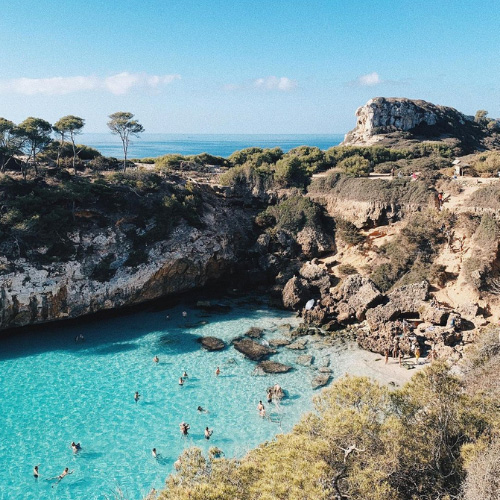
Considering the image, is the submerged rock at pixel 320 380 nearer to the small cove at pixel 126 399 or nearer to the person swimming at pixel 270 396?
the small cove at pixel 126 399

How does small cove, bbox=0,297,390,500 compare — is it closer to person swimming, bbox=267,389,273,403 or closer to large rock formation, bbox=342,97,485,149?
person swimming, bbox=267,389,273,403

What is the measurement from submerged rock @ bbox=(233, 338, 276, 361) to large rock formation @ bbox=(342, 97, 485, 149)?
4020 centimetres

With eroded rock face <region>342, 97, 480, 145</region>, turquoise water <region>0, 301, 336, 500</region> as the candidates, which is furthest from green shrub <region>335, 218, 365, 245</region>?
eroded rock face <region>342, 97, 480, 145</region>

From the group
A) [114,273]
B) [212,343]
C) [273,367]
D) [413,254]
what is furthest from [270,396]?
[413,254]

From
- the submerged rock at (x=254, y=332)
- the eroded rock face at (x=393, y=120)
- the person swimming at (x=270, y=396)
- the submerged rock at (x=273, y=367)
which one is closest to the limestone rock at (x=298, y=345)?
the submerged rock at (x=273, y=367)

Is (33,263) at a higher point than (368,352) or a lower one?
higher

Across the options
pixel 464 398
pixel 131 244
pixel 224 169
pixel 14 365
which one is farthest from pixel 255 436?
pixel 224 169

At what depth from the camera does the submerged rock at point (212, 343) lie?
2311 cm

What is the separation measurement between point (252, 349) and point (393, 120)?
47.4 metres

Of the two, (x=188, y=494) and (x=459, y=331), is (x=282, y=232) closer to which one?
(x=459, y=331)

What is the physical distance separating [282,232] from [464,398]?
82.4 feet

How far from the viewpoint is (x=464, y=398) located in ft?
31.4

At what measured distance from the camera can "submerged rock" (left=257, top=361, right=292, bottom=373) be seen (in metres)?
20.8

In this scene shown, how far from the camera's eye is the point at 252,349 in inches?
901
